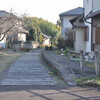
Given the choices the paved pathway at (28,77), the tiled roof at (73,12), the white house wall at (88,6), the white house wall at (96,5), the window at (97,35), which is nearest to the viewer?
the paved pathway at (28,77)

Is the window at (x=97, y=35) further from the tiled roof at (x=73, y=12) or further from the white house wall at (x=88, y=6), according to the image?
the tiled roof at (x=73, y=12)

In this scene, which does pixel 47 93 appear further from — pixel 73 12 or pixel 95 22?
pixel 73 12

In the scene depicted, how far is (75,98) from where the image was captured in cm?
578

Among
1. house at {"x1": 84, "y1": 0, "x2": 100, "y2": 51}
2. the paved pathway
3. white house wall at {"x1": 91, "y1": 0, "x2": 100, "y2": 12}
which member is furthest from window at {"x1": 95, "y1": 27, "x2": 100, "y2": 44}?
the paved pathway

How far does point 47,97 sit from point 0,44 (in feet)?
90.3

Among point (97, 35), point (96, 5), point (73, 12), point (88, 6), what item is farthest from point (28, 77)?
point (73, 12)

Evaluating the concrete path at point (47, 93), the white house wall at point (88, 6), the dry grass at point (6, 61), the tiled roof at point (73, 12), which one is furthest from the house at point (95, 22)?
the tiled roof at point (73, 12)

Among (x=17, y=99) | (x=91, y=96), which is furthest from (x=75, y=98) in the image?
(x=17, y=99)

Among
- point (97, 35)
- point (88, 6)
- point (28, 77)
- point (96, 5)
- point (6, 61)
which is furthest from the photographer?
point (88, 6)

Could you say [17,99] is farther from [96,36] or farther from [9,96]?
[96,36]

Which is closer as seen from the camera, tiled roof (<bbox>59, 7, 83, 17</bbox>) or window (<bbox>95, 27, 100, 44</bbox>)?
window (<bbox>95, 27, 100, 44</bbox>)

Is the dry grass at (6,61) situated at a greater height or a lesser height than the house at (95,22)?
lesser

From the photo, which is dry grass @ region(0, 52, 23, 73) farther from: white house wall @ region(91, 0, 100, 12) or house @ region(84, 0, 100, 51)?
white house wall @ region(91, 0, 100, 12)

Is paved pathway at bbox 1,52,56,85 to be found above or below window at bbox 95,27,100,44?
below
